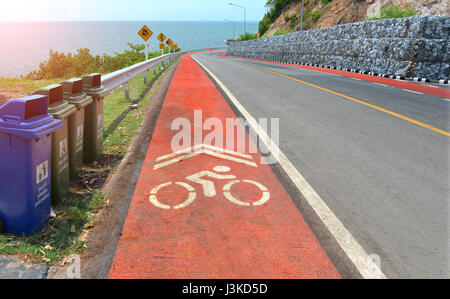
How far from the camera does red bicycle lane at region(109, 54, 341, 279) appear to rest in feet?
9.43

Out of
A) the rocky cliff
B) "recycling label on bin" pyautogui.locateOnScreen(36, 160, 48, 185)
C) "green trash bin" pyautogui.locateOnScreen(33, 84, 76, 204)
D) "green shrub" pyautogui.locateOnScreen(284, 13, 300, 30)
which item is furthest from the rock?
"green shrub" pyautogui.locateOnScreen(284, 13, 300, 30)

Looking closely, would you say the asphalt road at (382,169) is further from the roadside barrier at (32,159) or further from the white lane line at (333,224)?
the roadside barrier at (32,159)

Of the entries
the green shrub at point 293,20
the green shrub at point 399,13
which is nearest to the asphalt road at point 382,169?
the green shrub at point 399,13

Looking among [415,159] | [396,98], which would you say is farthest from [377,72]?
[415,159]

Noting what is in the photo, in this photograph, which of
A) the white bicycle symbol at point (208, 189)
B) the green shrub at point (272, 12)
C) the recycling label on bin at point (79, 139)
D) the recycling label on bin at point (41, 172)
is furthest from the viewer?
the green shrub at point (272, 12)

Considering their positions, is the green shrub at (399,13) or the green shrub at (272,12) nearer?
the green shrub at (399,13)

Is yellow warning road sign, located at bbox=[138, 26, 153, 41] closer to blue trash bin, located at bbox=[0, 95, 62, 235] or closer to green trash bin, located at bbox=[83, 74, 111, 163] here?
green trash bin, located at bbox=[83, 74, 111, 163]

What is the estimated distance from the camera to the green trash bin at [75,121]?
437 centimetres

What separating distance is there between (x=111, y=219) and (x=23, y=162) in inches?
39.8

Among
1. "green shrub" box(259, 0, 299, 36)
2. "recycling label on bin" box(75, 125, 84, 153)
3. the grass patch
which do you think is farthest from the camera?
"green shrub" box(259, 0, 299, 36)

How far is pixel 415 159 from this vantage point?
5.40 meters

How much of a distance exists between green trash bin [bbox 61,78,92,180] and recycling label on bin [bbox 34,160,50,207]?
1.01 metres

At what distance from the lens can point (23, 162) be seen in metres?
3.14

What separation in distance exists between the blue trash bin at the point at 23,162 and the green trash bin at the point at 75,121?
97 cm
